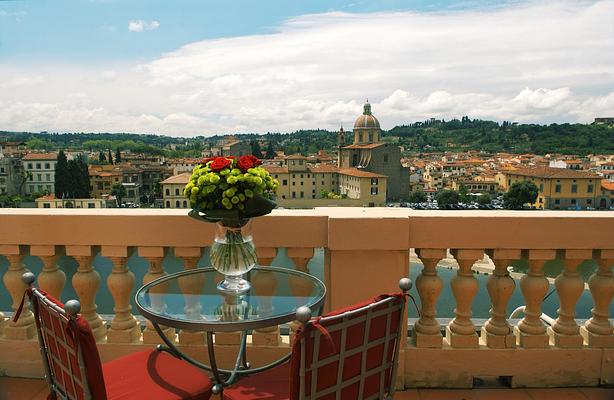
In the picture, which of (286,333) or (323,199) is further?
(323,199)

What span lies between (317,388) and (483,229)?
1405 mm

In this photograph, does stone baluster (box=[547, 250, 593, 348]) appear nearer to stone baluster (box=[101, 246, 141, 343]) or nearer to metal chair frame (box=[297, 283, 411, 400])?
metal chair frame (box=[297, 283, 411, 400])

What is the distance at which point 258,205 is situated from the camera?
6.88ft

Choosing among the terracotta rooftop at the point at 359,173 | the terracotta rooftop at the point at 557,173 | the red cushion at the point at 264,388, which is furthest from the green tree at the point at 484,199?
the red cushion at the point at 264,388

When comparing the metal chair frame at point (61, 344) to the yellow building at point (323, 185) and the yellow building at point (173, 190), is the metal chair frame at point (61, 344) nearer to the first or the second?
the yellow building at point (173, 190)

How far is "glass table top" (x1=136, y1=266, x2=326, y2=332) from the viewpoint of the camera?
6.35 feet

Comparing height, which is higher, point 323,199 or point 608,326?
point 608,326

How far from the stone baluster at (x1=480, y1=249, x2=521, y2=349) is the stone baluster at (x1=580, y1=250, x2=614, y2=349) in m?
0.40

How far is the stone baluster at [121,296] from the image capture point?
254 centimetres

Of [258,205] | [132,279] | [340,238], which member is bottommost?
[132,279]

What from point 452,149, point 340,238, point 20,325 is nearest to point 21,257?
point 20,325

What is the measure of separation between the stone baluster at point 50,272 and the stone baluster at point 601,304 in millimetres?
2744

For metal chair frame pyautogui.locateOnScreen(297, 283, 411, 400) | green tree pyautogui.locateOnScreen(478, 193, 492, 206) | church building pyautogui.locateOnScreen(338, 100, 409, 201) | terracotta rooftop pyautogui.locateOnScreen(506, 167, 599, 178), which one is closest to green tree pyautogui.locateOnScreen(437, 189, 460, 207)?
green tree pyautogui.locateOnScreen(478, 193, 492, 206)

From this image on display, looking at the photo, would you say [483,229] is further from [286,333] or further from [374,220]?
[286,333]
